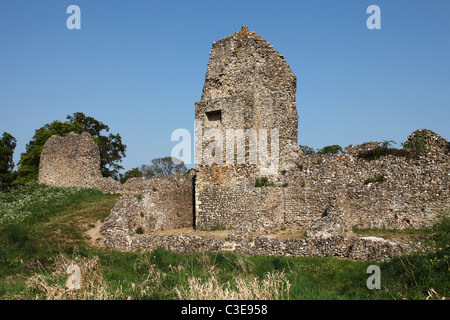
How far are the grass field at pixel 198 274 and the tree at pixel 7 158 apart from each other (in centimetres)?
2338

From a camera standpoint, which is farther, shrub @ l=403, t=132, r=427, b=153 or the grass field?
shrub @ l=403, t=132, r=427, b=153

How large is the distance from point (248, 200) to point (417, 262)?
29.1 ft

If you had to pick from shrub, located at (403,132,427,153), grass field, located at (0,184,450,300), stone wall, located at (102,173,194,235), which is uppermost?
shrub, located at (403,132,427,153)

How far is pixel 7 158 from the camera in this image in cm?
3844

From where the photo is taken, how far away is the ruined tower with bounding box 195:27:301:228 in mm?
16984

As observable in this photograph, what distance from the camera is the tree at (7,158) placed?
35875mm

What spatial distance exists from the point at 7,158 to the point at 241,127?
31.0 metres

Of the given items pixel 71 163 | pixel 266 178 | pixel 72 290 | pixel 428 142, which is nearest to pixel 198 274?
pixel 72 290

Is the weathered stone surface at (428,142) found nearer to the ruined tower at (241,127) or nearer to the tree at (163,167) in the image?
the ruined tower at (241,127)

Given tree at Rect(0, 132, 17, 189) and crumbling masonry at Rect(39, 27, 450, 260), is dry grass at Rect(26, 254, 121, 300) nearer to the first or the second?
crumbling masonry at Rect(39, 27, 450, 260)

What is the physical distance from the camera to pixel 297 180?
16.6m

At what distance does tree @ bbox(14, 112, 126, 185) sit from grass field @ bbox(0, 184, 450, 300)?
17926 mm

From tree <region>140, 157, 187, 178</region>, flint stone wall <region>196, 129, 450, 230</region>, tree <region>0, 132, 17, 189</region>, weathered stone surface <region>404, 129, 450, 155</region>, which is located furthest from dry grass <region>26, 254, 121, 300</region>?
tree <region>140, 157, 187, 178</region>

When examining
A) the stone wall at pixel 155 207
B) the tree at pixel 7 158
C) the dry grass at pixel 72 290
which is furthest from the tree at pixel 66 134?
the dry grass at pixel 72 290
